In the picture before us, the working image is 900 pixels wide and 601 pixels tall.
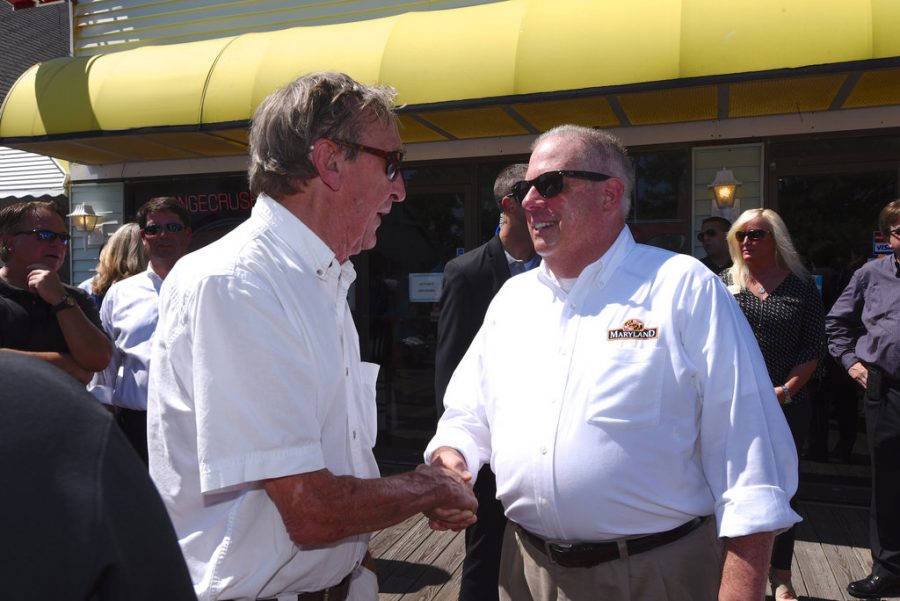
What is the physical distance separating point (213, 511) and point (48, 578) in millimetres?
974

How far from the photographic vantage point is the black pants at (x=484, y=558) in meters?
3.56

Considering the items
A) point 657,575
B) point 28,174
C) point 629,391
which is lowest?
point 657,575

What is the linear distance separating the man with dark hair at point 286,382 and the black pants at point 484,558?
177 cm

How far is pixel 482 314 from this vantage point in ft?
12.9

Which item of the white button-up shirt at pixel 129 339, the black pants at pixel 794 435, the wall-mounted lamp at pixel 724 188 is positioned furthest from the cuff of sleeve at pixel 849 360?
the white button-up shirt at pixel 129 339

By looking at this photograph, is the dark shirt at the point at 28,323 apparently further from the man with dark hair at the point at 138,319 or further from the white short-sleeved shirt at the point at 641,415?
the white short-sleeved shirt at the point at 641,415

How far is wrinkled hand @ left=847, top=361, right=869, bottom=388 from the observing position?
4.53m

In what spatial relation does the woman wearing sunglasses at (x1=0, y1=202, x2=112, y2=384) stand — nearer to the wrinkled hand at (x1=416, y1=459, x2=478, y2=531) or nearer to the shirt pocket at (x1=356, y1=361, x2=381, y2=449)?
the shirt pocket at (x1=356, y1=361, x2=381, y2=449)

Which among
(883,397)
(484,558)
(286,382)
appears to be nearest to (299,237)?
(286,382)

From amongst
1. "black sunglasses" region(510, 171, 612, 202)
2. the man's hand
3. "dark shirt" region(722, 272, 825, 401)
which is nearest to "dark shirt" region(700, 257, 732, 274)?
"dark shirt" region(722, 272, 825, 401)

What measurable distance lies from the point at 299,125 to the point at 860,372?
425cm

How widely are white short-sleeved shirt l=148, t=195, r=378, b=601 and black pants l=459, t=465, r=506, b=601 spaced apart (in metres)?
1.92

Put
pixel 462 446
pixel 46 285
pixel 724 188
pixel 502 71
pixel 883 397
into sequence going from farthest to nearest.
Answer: pixel 724 188, pixel 502 71, pixel 883 397, pixel 46 285, pixel 462 446

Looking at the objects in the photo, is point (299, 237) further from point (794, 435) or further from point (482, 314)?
point (794, 435)
